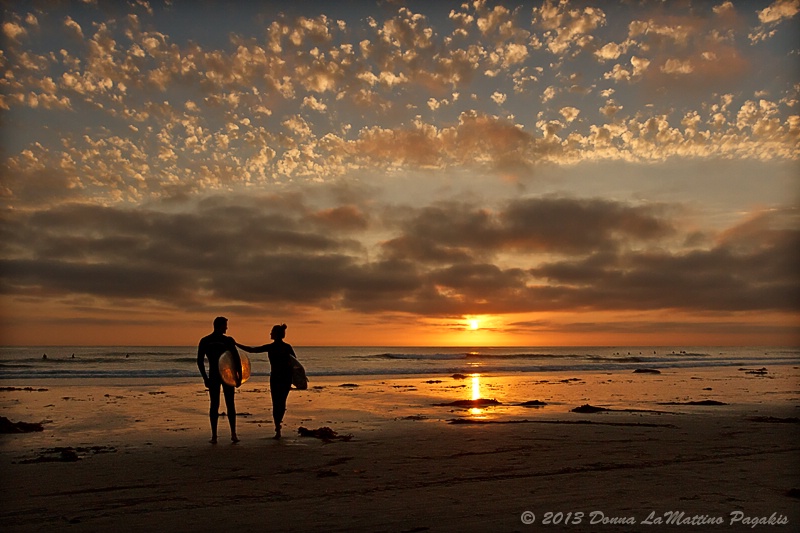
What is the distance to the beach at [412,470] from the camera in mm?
6293

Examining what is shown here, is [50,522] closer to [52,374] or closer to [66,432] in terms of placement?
[66,432]

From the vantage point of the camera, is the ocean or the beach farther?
the ocean

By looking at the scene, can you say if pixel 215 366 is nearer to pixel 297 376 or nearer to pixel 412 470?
pixel 297 376

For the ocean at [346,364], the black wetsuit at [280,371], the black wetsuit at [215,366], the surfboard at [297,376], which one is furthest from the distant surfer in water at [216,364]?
the ocean at [346,364]

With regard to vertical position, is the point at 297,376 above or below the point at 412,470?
above

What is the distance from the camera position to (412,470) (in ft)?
28.7

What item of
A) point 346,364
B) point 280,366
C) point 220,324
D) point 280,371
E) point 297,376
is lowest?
point 346,364

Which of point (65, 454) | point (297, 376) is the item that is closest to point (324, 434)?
point (297, 376)

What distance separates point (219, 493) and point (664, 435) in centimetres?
928

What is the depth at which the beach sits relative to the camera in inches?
248

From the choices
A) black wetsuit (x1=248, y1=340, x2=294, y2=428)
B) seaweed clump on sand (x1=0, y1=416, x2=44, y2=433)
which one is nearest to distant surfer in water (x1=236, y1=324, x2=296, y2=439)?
black wetsuit (x1=248, y1=340, x2=294, y2=428)

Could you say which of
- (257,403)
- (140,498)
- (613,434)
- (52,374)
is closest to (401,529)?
(140,498)

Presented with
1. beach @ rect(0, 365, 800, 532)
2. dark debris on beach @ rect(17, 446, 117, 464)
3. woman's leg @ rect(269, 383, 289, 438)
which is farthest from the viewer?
woman's leg @ rect(269, 383, 289, 438)

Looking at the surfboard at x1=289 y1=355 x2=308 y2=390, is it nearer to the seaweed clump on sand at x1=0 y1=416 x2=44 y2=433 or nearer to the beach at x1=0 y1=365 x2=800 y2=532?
the beach at x1=0 y1=365 x2=800 y2=532
